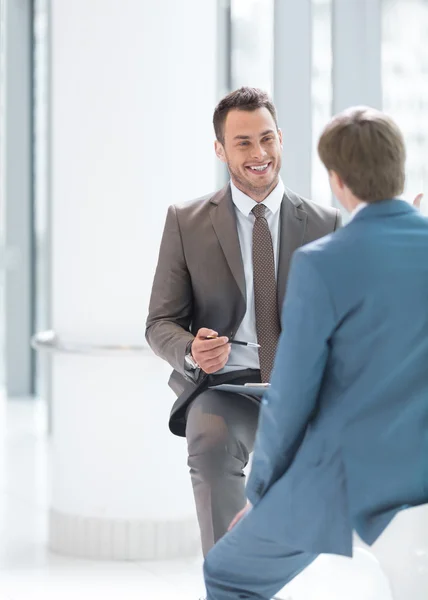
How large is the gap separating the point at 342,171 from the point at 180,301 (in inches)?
46.0

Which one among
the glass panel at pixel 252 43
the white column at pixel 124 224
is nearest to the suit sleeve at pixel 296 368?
the white column at pixel 124 224

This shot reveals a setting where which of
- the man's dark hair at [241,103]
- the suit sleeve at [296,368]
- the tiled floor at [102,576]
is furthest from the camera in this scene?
the tiled floor at [102,576]

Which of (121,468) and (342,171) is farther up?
(342,171)

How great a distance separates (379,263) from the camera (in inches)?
80.7

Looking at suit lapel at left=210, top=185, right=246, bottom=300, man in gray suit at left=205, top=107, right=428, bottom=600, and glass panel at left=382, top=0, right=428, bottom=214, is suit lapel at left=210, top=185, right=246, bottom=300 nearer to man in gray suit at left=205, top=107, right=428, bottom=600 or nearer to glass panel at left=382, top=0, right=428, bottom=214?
man in gray suit at left=205, top=107, right=428, bottom=600

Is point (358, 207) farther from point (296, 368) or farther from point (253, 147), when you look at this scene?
point (253, 147)

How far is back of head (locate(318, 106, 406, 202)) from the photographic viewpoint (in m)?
2.11

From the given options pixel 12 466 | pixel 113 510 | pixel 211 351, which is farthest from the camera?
pixel 12 466

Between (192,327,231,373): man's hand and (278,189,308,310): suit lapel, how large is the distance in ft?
1.26

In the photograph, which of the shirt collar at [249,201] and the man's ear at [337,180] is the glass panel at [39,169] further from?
the man's ear at [337,180]

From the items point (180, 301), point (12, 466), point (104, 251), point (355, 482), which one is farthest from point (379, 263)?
point (12, 466)

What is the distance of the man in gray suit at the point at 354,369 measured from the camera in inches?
80.4

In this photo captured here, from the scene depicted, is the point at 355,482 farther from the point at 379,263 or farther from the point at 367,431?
the point at 379,263

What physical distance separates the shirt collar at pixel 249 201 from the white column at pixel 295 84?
2.27 metres
